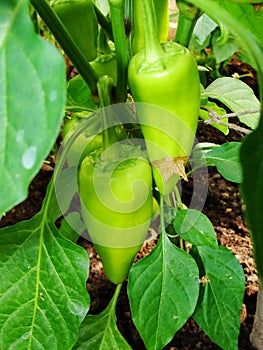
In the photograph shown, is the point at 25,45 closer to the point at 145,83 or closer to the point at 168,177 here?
the point at 145,83

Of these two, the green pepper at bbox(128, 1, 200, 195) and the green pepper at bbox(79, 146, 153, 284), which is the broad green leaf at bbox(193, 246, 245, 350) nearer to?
the green pepper at bbox(79, 146, 153, 284)

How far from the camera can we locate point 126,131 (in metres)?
0.78

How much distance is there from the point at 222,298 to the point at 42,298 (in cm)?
29

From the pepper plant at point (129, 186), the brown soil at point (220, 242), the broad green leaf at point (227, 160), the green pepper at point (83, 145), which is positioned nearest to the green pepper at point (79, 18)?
the pepper plant at point (129, 186)

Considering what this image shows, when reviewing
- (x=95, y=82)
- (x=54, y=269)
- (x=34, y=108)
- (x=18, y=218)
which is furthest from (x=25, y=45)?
(x=18, y=218)

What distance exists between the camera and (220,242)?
4.09 feet

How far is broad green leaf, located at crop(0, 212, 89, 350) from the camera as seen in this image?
30.5 inches

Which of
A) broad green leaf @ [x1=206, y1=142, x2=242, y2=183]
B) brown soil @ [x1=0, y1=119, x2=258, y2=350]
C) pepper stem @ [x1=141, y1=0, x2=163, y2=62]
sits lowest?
brown soil @ [x1=0, y1=119, x2=258, y2=350]

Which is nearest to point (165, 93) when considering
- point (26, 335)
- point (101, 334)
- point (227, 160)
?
point (227, 160)

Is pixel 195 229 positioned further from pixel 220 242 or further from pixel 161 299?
pixel 220 242

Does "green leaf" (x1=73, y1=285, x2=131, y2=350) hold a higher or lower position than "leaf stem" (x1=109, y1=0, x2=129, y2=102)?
lower

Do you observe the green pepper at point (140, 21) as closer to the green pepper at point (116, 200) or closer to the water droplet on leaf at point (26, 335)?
the green pepper at point (116, 200)

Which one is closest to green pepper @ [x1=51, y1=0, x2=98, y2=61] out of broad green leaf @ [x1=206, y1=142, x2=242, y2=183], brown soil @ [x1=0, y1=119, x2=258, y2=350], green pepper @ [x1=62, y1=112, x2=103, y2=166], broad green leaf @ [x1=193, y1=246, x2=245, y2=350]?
green pepper @ [x1=62, y1=112, x2=103, y2=166]

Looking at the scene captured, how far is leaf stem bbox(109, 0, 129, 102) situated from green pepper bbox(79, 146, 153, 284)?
0.26 feet
